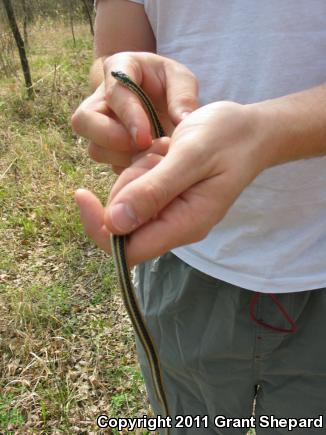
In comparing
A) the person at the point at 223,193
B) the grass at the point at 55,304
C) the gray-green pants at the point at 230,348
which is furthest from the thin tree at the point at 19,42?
the gray-green pants at the point at 230,348

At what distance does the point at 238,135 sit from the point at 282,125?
0.10 m

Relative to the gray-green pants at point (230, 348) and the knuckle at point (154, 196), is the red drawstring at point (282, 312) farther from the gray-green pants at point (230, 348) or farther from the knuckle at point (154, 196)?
the knuckle at point (154, 196)

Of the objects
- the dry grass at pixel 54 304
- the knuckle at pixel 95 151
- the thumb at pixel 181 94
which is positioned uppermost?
the thumb at pixel 181 94

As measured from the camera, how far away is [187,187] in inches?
28.4

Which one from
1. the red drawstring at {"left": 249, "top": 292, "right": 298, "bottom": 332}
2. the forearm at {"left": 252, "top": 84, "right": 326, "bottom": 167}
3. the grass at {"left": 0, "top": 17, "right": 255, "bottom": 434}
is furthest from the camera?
the grass at {"left": 0, "top": 17, "right": 255, "bottom": 434}

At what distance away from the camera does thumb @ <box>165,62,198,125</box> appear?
2.78 ft

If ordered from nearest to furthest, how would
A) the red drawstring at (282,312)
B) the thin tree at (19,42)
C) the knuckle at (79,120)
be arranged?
the knuckle at (79,120) < the red drawstring at (282,312) < the thin tree at (19,42)

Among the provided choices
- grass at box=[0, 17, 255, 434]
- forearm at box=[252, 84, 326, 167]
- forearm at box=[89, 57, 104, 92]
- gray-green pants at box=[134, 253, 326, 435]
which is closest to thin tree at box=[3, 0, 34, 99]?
grass at box=[0, 17, 255, 434]

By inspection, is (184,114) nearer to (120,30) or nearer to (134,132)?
(134,132)

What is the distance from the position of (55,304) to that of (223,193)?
2.01 m

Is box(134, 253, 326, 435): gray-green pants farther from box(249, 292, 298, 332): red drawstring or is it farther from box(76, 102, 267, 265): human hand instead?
box(76, 102, 267, 265): human hand

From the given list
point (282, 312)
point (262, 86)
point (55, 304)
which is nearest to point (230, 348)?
point (282, 312)

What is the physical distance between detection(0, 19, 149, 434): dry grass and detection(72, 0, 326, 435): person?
3.06ft

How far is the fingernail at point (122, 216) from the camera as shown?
684mm
